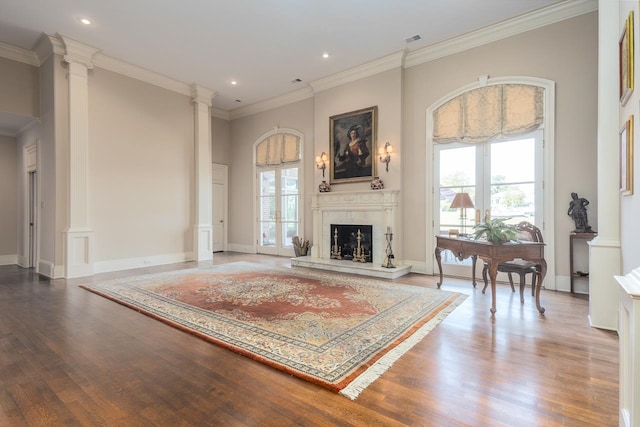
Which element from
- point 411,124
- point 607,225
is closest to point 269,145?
point 411,124

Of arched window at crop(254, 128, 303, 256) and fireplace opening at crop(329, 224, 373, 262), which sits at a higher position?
arched window at crop(254, 128, 303, 256)

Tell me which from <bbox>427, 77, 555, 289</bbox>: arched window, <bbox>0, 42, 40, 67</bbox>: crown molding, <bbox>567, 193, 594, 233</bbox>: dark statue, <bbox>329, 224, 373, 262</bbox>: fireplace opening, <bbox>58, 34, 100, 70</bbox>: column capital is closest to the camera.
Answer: <bbox>567, 193, 594, 233</bbox>: dark statue

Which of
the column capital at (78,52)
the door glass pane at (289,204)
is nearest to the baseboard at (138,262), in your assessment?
the door glass pane at (289,204)

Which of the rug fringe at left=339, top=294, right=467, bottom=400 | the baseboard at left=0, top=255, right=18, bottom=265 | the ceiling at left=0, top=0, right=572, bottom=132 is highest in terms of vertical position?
the ceiling at left=0, top=0, right=572, bottom=132

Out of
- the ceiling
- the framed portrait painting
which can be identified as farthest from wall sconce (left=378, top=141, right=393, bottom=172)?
the ceiling

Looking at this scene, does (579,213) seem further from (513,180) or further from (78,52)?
(78,52)

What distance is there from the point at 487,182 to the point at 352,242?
269 centimetres

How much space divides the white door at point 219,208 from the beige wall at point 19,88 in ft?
12.7

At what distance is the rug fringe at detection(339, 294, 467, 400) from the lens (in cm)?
195

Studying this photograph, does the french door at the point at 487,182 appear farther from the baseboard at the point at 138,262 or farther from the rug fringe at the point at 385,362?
the baseboard at the point at 138,262

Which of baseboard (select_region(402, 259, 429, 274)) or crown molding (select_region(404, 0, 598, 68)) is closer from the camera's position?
crown molding (select_region(404, 0, 598, 68))

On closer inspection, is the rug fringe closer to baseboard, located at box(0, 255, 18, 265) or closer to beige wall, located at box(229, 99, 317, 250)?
beige wall, located at box(229, 99, 317, 250)

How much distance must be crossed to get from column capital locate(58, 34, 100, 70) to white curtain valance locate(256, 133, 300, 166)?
12.7 feet

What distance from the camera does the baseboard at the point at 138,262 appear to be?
232 inches
